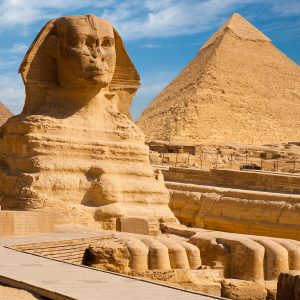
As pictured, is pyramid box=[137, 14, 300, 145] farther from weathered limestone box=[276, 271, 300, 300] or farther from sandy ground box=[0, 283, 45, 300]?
sandy ground box=[0, 283, 45, 300]

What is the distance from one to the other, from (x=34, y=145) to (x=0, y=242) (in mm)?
3328

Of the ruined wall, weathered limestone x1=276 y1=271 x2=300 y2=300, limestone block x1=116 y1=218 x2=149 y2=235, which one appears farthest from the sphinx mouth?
the ruined wall

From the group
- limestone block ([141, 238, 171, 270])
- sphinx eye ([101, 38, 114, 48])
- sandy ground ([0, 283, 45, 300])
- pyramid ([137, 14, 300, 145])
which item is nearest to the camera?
sandy ground ([0, 283, 45, 300])

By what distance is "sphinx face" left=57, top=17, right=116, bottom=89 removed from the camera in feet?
41.6

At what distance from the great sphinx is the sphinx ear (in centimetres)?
2

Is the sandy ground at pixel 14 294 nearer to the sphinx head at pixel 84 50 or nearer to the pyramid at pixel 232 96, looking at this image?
the sphinx head at pixel 84 50

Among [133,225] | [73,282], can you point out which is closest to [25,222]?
[133,225]

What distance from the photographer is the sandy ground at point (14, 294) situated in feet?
20.1

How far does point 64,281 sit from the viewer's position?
6.66 meters

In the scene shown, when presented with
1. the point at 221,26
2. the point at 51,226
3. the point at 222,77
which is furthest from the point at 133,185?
the point at 221,26

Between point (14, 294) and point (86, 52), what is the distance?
6.94m

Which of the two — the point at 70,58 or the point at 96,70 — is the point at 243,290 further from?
the point at 70,58

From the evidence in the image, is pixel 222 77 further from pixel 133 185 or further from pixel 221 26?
pixel 133 185

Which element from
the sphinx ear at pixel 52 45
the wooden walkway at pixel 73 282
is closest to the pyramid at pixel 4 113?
the sphinx ear at pixel 52 45
